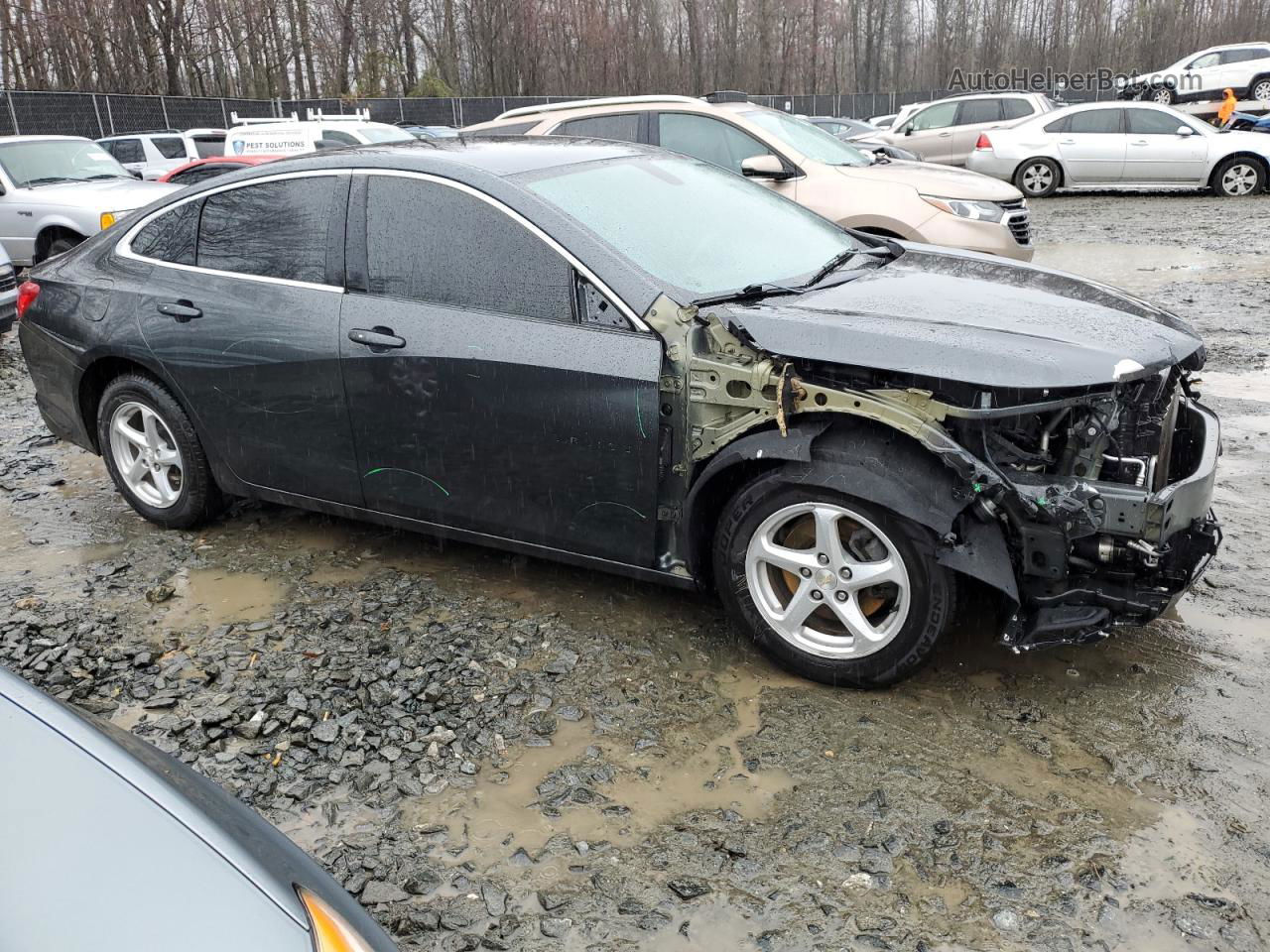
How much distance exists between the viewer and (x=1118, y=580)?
10.0 feet

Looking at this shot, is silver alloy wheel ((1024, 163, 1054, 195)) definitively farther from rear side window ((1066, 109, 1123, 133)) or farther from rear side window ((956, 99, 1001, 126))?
rear side window ((956, 99, 1001, 126))

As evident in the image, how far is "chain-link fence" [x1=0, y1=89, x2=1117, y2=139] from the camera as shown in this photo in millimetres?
22406

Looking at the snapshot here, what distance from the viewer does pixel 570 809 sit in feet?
9.45

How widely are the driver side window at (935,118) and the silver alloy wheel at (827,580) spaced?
17104 millimetres

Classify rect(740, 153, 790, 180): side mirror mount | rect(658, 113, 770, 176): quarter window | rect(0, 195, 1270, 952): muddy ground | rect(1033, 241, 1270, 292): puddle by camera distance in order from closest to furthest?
rect(0, 195, 1270, 952): muddy ground, rect(740, 153, 790, 180): side mirror mount, rect(658, 113, 770, 176): quarter window, rect(1033, 241, 1270, 292): puddle

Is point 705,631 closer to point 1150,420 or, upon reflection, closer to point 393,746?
point 393,746

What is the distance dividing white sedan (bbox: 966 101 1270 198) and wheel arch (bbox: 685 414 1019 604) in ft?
49.5

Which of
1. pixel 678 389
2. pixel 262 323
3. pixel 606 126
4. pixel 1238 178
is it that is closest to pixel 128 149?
pixel 606 126

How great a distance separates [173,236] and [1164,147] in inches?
608

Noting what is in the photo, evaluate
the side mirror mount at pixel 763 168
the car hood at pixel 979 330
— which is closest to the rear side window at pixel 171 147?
the side mirror mount at pixel 763 168

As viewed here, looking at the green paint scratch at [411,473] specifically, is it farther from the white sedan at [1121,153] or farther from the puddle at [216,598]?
the white sedan at [1121,153]

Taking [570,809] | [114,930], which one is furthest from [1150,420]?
[114,930]

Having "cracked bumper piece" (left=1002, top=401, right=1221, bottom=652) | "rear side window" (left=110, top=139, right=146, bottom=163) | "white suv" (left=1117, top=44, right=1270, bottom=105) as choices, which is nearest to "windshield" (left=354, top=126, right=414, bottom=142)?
"rear side window" (left=110, top=139, right=146, bottom=163)

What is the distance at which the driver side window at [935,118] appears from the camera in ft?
60.4
